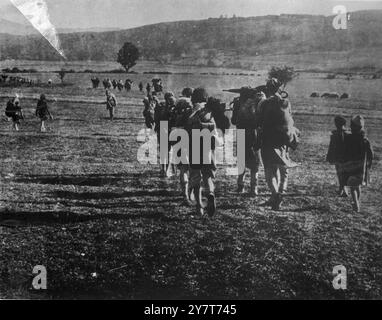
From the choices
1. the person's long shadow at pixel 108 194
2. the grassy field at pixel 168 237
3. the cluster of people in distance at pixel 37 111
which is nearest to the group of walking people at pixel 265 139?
the grassy field at pixel 168 237

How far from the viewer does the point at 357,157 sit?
7.21m

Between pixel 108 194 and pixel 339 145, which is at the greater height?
pixel 339 145

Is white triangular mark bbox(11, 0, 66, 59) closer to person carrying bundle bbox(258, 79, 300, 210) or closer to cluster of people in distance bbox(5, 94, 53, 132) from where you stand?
person carrying bundle bbox(258, 79, 300, 210)

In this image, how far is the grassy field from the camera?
16.2 feet

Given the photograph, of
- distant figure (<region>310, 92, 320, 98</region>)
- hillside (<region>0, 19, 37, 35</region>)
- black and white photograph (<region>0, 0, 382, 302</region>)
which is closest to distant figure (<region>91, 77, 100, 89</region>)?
distant figure (<region>310, 92, 320, 98</region>)

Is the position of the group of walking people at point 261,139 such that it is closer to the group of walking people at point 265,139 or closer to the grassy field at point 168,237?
the group of walking people at point 265,139

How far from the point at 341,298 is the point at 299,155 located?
7939 millimetres

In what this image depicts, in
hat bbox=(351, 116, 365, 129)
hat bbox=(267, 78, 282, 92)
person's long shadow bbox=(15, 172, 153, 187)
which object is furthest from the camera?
person's long shadow bbox=(15, 172, 153, 187)

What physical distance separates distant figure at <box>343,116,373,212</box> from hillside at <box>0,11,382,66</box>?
8.38 ft

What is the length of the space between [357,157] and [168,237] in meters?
3.35

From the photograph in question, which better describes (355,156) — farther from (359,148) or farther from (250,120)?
(250,120)

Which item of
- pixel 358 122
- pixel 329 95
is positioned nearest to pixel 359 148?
pixel 358 122
